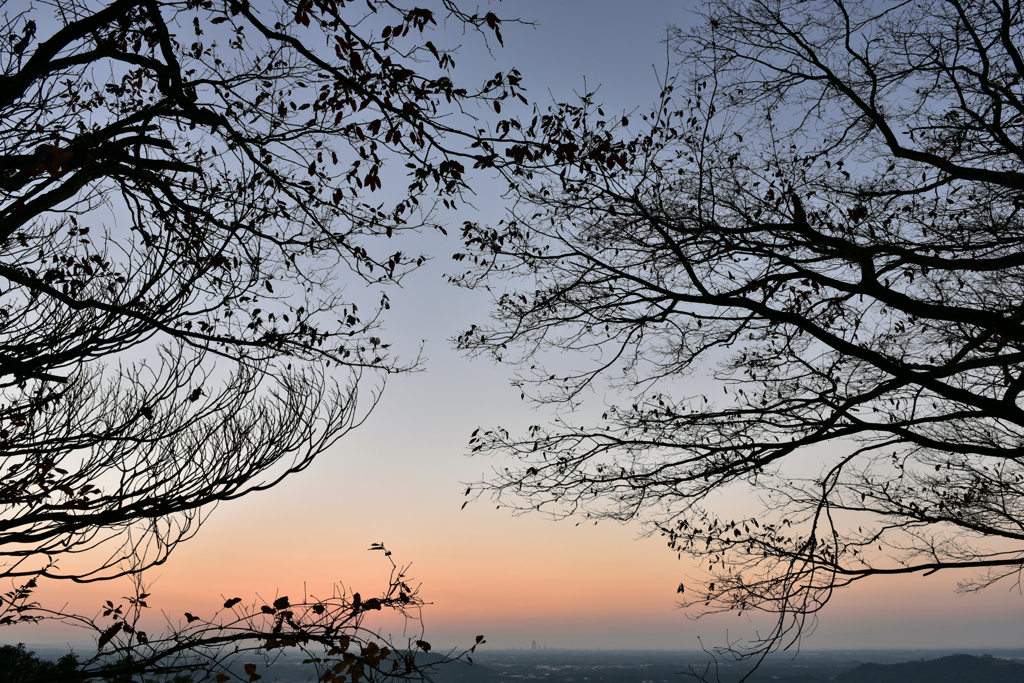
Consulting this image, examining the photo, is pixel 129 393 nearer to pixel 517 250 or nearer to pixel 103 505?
pixel 103 505

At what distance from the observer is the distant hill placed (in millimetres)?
50469

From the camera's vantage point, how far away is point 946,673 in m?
52.4

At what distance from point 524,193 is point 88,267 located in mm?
5304

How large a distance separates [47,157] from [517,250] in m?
5.61

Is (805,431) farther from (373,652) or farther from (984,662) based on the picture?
(984,662)

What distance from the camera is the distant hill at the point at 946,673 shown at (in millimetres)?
50469

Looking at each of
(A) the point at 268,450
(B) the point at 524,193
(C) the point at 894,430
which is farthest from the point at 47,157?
(C) the point at 894,430

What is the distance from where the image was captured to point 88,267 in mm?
6566

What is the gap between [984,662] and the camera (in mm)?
53312

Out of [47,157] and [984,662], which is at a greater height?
[47,157]

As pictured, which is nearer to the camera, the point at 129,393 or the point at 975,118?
the point at 129,393

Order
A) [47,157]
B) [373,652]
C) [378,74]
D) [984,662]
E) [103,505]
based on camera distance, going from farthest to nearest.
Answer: [984,662]
[103,505]
[378,74]
[47,157]
[373,652]

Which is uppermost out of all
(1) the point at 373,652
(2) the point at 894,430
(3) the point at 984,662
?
(2) the point at 894,430

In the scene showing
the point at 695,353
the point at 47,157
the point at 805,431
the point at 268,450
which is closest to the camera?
the point at 47,157
